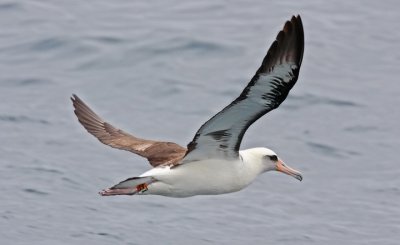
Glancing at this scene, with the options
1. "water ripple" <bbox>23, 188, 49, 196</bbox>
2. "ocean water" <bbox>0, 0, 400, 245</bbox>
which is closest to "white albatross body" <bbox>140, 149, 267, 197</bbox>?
"ocean water" <bbox>0, 0, 400, 245</bbox>

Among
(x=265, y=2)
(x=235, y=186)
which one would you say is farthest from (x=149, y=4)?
(x=235, y=186)

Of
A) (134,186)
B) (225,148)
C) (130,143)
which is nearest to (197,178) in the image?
(225,148)

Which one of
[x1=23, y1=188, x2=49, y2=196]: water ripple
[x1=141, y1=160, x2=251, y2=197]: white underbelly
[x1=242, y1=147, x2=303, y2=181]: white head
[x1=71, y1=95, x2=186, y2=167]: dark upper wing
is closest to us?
[x1=141, y1=160, x2=251, y2=197]: white underbelly

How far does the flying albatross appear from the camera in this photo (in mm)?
11594

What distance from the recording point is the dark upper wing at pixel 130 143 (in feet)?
45.6

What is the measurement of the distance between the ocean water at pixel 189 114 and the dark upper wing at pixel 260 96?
3941mm

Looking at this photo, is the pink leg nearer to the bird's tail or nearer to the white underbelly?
the bird's tail

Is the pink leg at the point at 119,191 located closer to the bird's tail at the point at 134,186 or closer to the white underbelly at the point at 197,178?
the bird's tail at the point at 134,186

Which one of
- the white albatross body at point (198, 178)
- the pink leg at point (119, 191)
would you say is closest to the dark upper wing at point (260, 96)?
the white albatross body at point (198, 178)

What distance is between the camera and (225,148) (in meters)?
13.1

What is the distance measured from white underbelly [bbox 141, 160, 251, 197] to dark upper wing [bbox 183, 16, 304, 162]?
146 mm

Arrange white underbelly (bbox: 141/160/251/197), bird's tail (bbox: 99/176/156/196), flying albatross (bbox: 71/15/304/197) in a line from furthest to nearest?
white underbelly (bbox: 141/160/251/197)
bird's tail (bbox: 99/176/156/196)
flying albatross (bbox: 71/15/304/197)

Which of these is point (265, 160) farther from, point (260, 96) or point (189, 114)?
point (189, 114)

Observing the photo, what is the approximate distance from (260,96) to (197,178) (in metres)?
1.60
